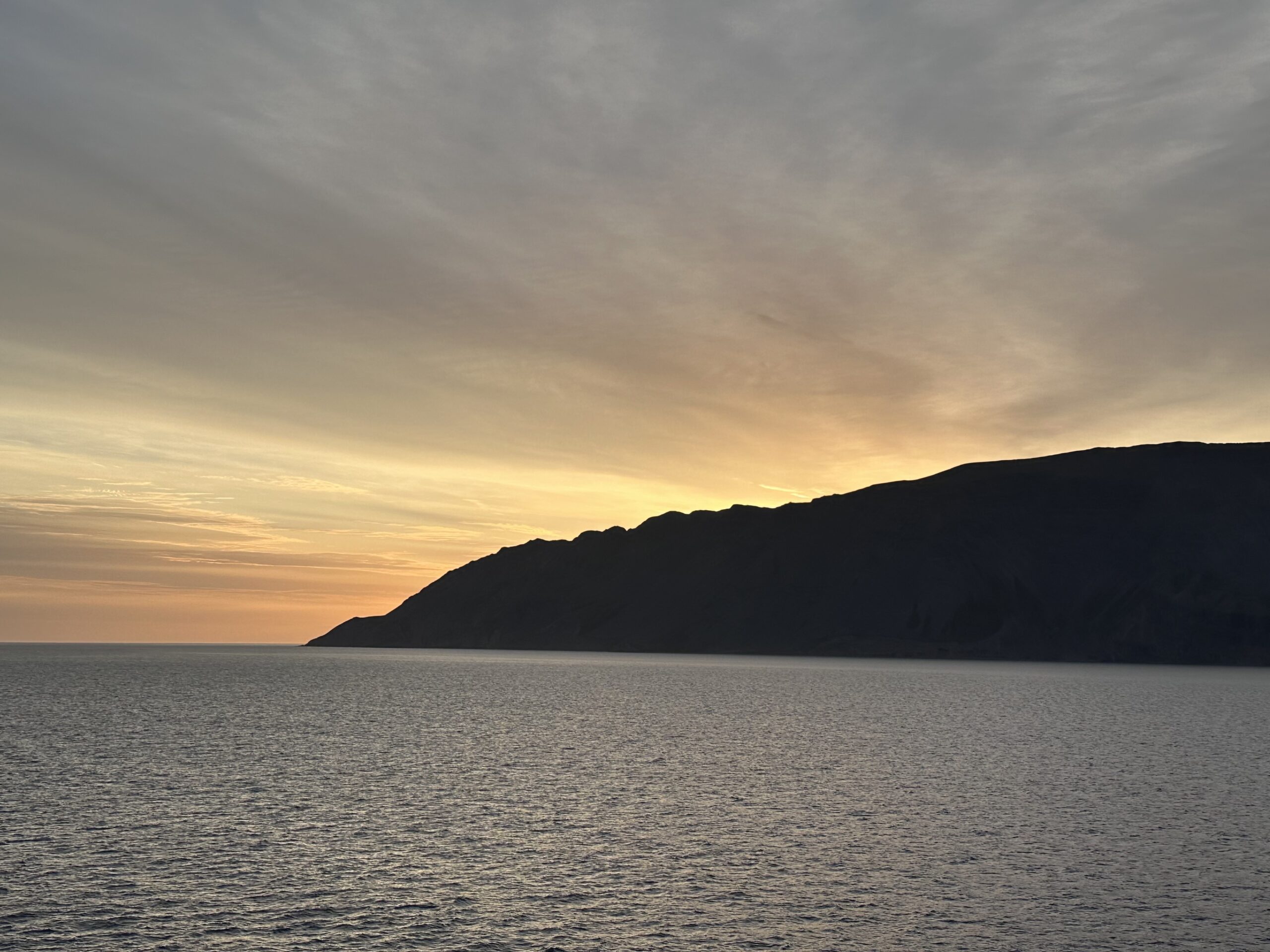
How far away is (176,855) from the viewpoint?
38.2m

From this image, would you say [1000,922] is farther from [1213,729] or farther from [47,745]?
[1213,729]

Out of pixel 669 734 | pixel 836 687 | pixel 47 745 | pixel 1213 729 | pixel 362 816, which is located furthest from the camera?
pixel 836 687

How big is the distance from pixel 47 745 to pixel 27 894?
161 feet

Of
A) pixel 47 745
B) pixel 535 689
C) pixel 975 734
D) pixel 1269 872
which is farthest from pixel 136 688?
pixel 1269 872

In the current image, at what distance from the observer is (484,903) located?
32.2m

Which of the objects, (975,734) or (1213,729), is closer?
(975,734)

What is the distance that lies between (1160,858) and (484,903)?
2418 centimetres

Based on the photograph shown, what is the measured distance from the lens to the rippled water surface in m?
29.5

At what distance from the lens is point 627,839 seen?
42094 mm

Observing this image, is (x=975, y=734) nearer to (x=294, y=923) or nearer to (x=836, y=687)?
(x=294, y=923)

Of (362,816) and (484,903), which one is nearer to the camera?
(484,903)

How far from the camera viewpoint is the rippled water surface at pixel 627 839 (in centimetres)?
2950

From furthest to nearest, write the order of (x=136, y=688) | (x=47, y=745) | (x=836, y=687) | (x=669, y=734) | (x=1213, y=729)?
(x=836, y=687) → (x=136, y=688) → (x=1213, y=729) → (x=669, y=734) → (x=47, y=745)

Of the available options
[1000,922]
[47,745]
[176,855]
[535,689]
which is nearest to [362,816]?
[176,855]
